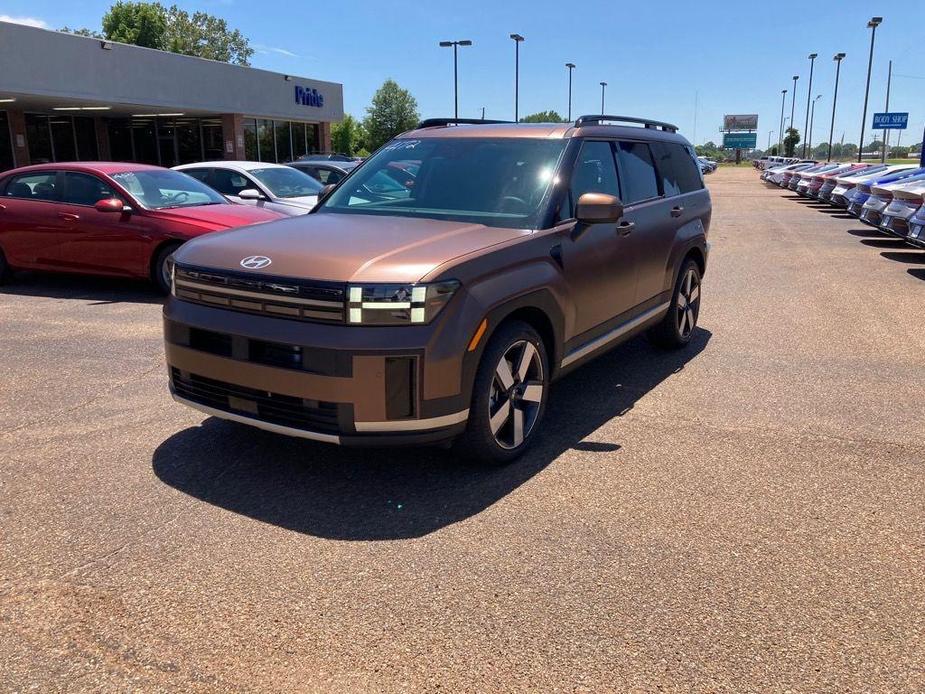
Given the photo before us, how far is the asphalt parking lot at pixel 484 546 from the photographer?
2701 mm

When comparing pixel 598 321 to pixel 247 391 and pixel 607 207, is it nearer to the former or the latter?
pixel 607 207

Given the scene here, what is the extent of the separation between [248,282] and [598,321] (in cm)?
234

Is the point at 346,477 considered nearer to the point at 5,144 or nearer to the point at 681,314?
the point at 681,314

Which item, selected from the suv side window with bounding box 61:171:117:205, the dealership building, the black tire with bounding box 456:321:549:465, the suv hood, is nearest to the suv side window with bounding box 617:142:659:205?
the suv hood

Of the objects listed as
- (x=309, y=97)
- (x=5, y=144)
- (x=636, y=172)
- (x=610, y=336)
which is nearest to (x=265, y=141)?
(x=309, y=97)

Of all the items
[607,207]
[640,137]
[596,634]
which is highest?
[640,137]

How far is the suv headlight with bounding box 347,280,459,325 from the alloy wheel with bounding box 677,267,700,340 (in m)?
3.63

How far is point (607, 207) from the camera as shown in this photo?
4559 millimetres

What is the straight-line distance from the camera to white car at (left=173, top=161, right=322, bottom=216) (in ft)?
38.6

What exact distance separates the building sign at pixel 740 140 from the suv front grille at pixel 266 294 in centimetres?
14994

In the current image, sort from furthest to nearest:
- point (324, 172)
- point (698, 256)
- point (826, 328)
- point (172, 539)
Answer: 1. point (324, 172)
2. point (826, 328)
3. point (698, 256)
4. point (172, 539)

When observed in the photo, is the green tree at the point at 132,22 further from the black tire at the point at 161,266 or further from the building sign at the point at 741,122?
the building sign at the point at 741,122

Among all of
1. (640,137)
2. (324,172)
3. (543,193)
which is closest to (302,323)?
(543,193)

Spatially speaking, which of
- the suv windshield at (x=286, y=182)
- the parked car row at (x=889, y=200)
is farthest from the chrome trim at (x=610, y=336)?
the parked car row at (x=889, y=200)
